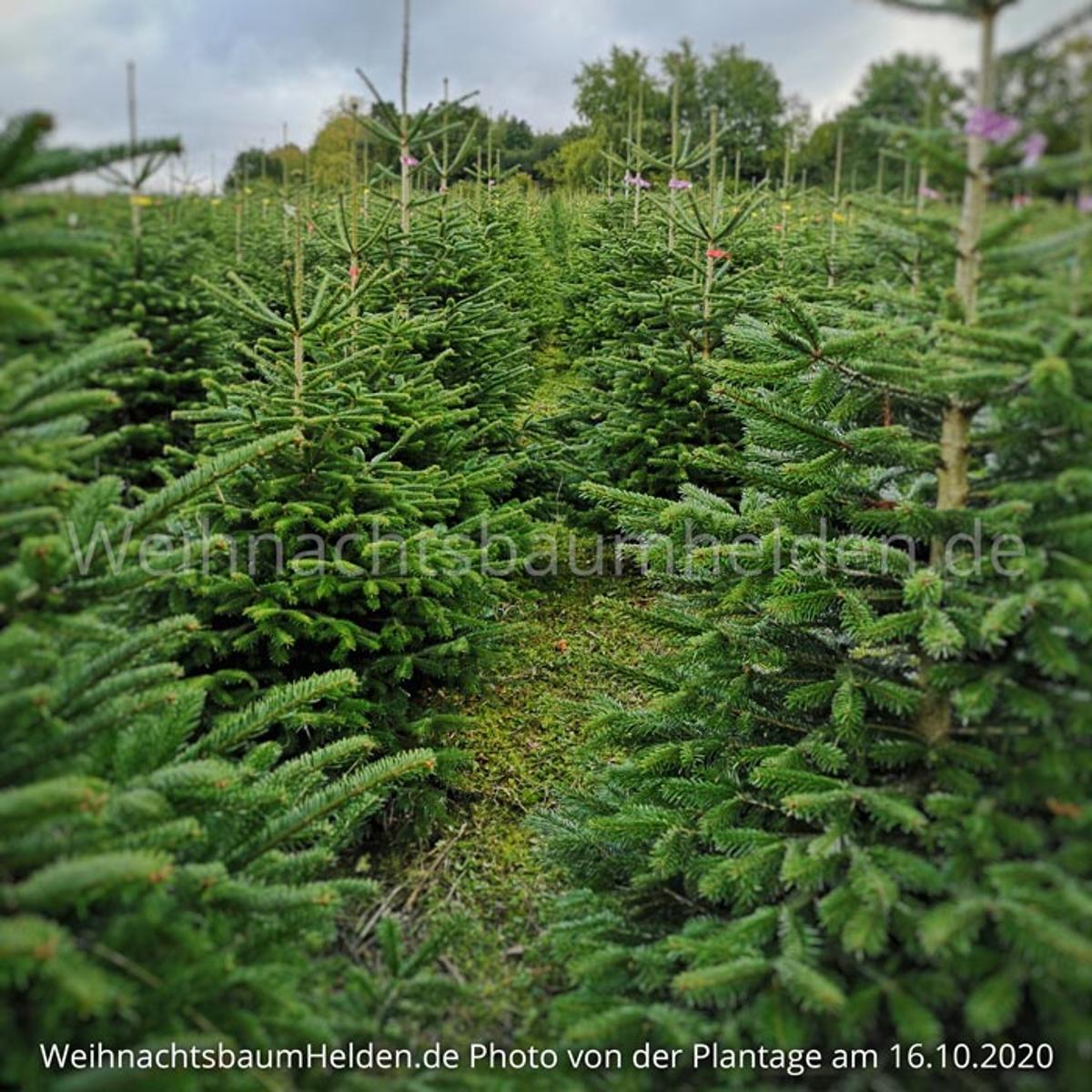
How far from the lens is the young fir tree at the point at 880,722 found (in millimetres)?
1635

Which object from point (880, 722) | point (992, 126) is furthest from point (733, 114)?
point (880, 722)

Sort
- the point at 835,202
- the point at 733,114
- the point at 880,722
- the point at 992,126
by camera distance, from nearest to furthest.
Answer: the point at 992,126
the point at 880,722
the point at 835,202
the point at 733,114

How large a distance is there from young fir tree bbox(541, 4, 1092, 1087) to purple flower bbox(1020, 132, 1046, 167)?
4cm

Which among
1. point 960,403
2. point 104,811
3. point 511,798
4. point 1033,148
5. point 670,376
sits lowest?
point 511,798

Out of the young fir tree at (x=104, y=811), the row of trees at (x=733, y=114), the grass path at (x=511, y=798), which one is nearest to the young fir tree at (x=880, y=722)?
the row of trees at (x=733, y=114)

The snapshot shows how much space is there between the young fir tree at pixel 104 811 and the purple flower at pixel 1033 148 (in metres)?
1.75

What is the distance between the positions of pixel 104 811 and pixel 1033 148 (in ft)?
6.97

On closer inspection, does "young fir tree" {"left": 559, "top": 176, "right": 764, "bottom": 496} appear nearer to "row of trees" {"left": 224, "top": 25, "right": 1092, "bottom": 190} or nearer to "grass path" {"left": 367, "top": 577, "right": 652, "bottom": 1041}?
"grass path" {"left": 367, "top": 577, "right": 652, "bottom": 1041}

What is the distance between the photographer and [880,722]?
220 centimetres

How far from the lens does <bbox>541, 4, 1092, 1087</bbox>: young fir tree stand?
163 cm

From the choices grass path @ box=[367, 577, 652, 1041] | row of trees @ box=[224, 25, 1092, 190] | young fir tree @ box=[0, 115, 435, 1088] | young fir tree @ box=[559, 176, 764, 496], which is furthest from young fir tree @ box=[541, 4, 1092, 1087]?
young fir tree @ box=[559, 176, 764, 496]

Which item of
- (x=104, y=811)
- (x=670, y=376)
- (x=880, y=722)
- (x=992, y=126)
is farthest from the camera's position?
(x=670, y=376)

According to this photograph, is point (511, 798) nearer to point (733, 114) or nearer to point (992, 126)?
point (992, 126)

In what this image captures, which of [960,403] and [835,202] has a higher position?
[835,202]
